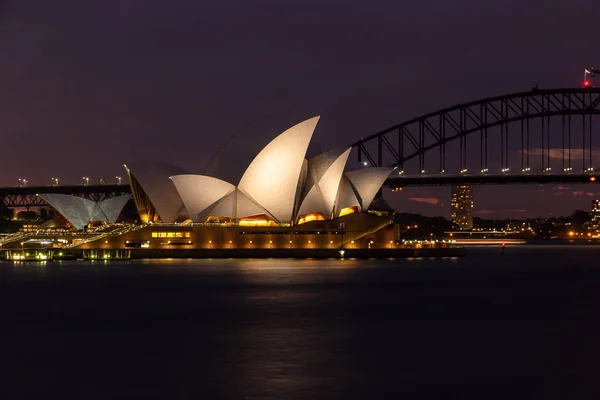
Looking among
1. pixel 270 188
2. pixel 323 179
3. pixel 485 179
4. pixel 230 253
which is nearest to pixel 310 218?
pixel 323 179

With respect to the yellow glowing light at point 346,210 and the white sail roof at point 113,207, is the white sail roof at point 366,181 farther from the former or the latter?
the white sail roof at point 113,207

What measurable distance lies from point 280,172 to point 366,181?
49.7 ft

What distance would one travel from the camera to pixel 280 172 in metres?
85.9

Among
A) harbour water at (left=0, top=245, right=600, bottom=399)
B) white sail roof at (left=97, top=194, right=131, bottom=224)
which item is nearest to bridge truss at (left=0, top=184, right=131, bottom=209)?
white sail roof at (left=97, top=194, right=131, bottom=224)

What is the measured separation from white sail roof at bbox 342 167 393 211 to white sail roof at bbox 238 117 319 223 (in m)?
9.25

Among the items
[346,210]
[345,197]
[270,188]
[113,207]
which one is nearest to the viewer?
[270,188]

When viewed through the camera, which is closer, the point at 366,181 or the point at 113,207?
the point at 366,181

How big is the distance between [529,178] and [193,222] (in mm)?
43739

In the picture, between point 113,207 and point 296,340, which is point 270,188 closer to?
point 113,207

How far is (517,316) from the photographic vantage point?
37969 mm

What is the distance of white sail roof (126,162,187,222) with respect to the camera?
9662cm

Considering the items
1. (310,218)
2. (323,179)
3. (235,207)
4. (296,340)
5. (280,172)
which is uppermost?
(280,172)

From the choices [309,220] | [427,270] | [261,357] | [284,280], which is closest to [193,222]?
[309,220]

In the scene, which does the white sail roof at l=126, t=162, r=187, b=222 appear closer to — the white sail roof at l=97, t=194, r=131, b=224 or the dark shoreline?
the dark shoreline
